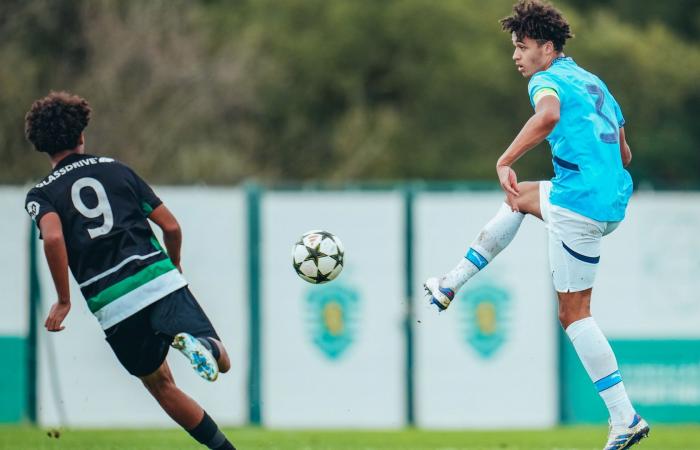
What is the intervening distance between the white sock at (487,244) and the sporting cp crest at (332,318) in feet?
23.3

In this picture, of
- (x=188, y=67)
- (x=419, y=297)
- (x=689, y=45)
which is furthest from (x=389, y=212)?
(x=689, y=45)

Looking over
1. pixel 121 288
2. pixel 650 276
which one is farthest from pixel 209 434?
pixel 650 276

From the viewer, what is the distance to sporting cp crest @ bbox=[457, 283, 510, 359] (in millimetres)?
15016

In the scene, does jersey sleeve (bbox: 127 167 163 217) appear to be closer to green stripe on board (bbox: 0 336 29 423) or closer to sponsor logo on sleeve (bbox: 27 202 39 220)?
sponsor logo on sleeve (bbox: 27 202 39 220)

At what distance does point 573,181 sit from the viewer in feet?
24.7

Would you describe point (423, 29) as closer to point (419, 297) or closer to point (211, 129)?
point (211, 129)

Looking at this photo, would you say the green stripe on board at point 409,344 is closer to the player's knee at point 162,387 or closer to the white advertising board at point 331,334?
the white advertising board at point 331,334

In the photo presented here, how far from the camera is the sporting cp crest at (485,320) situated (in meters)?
15.0

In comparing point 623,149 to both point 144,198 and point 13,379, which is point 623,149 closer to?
point 144,198

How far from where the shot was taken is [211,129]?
113ft

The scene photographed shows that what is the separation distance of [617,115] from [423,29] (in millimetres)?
38194

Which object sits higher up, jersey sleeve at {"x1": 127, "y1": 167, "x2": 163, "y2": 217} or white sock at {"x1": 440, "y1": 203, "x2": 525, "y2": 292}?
jersey sleeve at {"x1": 127, "y1": 167, "x2": 163, "y2": 217}

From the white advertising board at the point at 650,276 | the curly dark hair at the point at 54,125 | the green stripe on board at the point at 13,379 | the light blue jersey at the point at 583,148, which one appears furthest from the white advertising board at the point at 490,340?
the curly dark hair at the point at 54,125

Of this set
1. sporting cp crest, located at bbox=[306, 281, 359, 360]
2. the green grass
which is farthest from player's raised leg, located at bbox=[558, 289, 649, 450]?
sporting cp crest, located at bbox=[306, 281, 359, 360]
